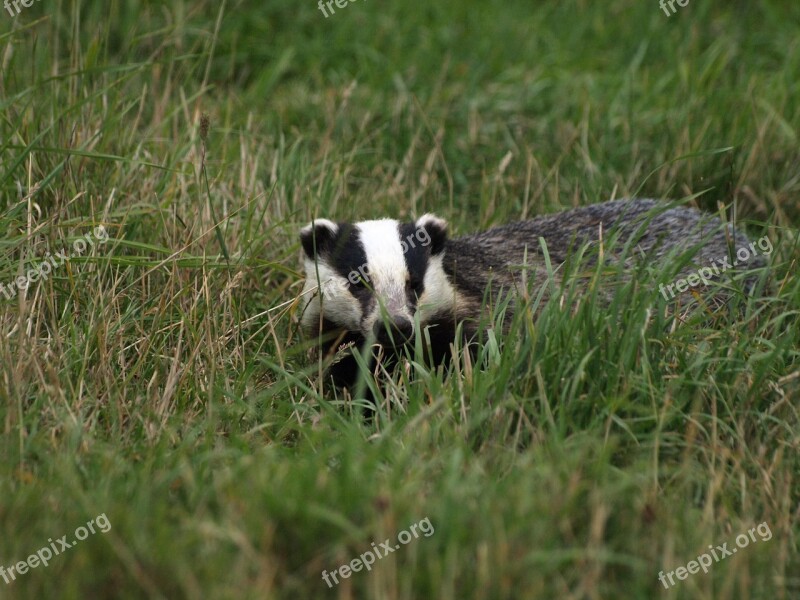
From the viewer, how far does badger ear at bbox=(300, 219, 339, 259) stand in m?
4.68

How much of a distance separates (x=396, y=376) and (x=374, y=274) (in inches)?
17.5

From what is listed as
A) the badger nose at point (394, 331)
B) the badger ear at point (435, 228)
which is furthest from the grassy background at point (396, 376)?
the badger ear at point (435, 228)

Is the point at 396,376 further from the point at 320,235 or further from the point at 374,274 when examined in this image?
the point at 320,235

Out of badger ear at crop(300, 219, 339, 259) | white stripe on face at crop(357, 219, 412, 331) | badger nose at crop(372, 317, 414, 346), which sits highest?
badger ear at crop(300, 219, 339, 259)

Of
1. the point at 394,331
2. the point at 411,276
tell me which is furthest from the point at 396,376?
the point at 411,276

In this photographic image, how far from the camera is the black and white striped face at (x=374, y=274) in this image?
440 cm

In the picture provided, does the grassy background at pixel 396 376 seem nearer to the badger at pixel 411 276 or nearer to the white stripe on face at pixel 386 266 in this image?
the badger at pixel 411 276

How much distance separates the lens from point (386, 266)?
177 inches

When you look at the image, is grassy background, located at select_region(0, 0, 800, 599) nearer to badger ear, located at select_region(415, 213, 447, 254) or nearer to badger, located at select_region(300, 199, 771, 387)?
badger, located at select_region(300, 199, 771, 387)

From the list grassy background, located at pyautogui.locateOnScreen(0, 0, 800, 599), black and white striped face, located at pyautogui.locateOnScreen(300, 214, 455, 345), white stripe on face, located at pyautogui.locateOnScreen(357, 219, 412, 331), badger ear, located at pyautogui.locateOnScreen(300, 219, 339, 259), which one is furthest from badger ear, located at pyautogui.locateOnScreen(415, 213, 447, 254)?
grassy background, located at pyautogui.locateOnScreen(0, 0, 800, 599)

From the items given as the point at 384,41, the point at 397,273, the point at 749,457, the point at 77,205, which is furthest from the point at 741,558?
the point at 384,41

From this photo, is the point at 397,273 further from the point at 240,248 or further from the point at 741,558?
the point at 741,558

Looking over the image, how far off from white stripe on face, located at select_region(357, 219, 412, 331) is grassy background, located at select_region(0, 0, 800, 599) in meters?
0.40

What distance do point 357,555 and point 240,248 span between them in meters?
2.40
